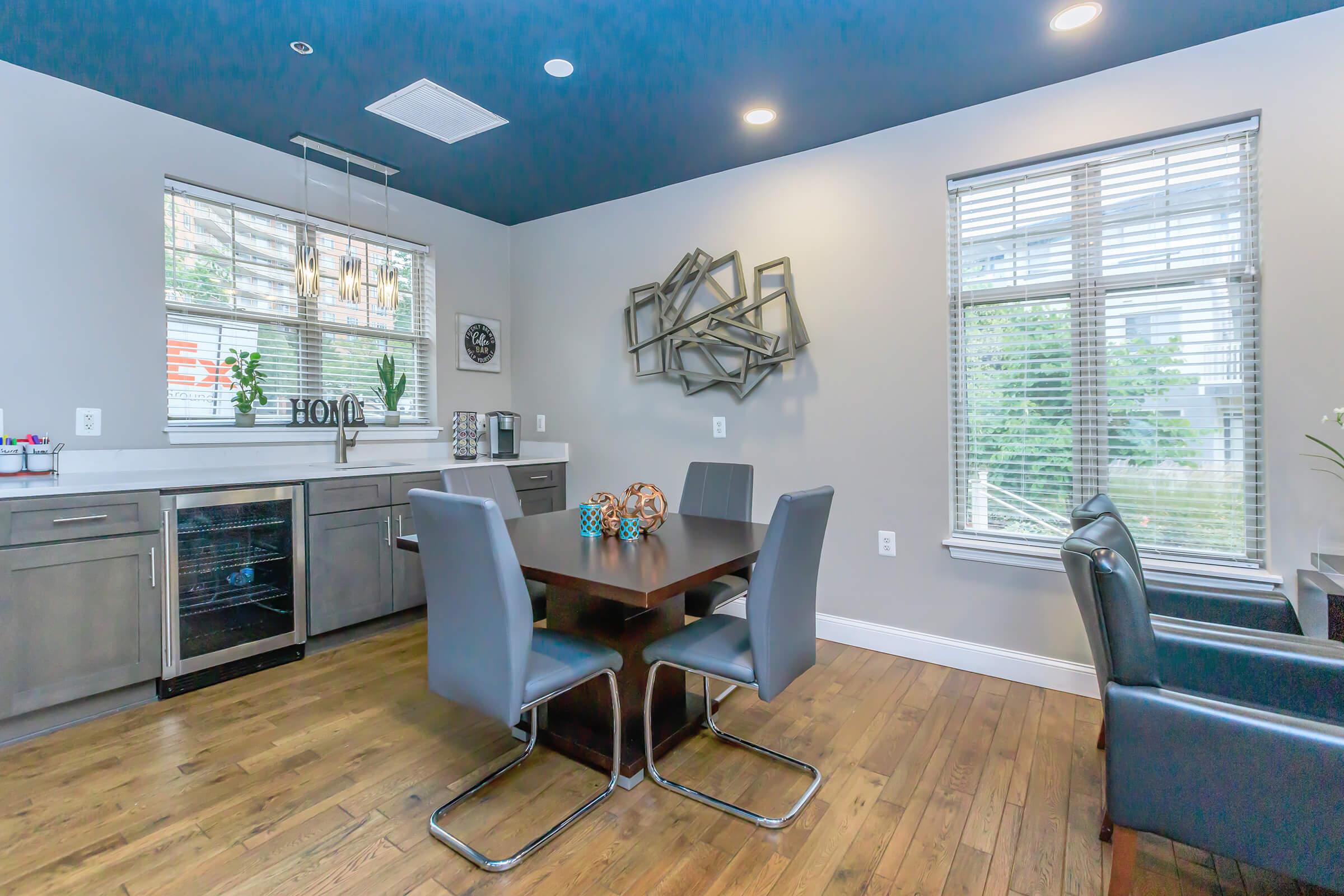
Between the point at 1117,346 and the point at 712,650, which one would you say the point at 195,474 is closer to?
the point at 712,650

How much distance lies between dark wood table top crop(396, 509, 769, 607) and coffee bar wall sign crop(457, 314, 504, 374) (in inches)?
81.7

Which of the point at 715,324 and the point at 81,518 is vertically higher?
the point at 715,324

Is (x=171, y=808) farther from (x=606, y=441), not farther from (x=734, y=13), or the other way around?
(x=734, y=13)

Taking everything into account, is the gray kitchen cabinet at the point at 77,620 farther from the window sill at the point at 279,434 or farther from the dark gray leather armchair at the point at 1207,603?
the dark gray leather armchair at the point at 1207,603

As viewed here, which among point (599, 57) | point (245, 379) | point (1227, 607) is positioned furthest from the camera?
point (245, 379)

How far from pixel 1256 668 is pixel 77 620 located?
12.3 feet

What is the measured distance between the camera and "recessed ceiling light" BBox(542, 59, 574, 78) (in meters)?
2.44

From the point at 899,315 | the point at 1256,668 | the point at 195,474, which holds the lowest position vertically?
the point at 1256,668

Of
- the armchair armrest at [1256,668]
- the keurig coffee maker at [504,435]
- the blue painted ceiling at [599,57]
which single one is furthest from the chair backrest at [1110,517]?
the keurig coffee maker at [504,435]

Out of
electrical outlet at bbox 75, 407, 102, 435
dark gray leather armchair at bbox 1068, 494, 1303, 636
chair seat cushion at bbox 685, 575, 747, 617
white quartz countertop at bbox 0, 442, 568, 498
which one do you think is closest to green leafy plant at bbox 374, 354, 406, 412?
white quartz countertop at bbox 0, 442, 568, 498

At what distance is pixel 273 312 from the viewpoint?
339cm

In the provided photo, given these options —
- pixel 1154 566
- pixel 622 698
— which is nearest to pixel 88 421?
pixel 622 698

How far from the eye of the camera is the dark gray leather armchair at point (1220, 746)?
46.8 inches

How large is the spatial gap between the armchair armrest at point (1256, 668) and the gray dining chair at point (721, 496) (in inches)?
53.6
